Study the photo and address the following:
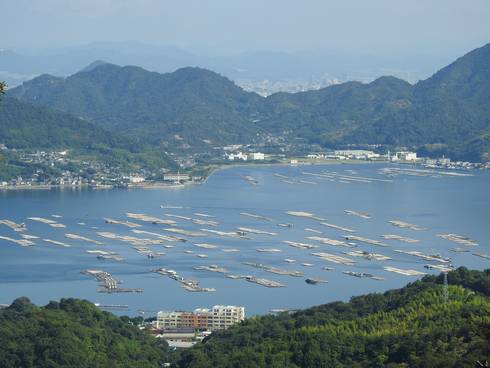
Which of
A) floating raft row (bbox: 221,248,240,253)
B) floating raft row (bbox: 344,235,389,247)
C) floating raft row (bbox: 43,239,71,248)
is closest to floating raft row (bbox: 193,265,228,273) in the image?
floating raft row (bbox: 221,248,240,253)

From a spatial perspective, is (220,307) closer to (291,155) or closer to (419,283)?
(419,283)

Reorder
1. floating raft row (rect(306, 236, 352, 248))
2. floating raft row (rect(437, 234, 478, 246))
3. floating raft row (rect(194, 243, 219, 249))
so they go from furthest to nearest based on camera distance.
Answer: floating raft row (rect(437, 234, 478, 246)), floating raft row (rect(306, 236, 352, 248)), floating raft row (rect(194, 243, 219, 249))

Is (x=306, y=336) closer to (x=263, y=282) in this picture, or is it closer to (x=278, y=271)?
(x=263, y=282)

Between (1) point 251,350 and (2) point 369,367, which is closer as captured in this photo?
(2) point 369,367

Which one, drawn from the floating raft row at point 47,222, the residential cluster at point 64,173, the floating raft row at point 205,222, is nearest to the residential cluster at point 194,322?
the floating raft row at point 205,222

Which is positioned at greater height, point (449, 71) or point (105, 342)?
point (449, 71)

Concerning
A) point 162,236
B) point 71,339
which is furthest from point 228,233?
point 71,339

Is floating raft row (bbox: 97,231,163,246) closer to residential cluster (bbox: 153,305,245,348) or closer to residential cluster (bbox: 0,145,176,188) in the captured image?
residential cluster (bbox: 153,305,245,348)

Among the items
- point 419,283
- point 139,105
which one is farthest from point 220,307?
point 139,105
